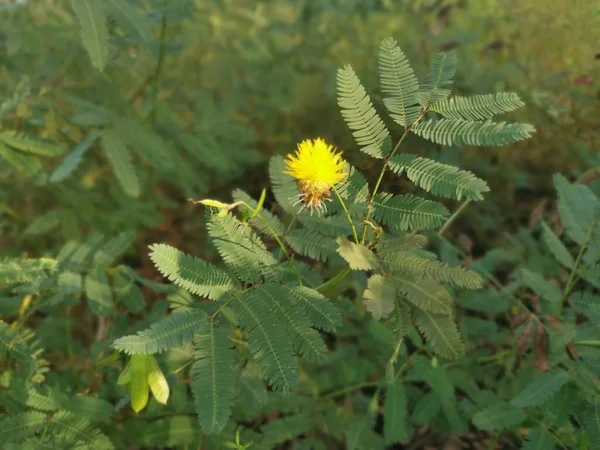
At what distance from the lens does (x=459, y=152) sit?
233 cm

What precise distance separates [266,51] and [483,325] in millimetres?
1585

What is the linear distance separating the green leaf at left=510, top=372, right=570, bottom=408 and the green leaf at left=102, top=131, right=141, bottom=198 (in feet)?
3.88

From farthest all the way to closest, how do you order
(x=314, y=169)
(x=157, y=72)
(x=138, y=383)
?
1. (x=157, y=72)
2. (x=138, y=383)
3. (x=314, y=169)

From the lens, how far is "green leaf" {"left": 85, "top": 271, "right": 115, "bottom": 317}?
152 centimetres

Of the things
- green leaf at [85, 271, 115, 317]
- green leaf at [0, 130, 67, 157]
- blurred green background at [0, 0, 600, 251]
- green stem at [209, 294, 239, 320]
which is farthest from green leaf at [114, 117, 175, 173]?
green stem at [209, 294, 239, 320]

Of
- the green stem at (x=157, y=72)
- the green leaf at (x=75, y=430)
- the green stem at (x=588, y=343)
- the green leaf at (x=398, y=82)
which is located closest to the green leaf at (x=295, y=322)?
the green leaf at (x=398, y=82)

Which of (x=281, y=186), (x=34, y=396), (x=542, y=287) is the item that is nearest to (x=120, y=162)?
(x=281, y=186)

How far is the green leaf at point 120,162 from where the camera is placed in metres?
1.84

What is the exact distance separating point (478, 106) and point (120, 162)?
1129 mm

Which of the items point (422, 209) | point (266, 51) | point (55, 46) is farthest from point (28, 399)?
point (266, 51)

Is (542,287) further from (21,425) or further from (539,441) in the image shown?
(21,425)

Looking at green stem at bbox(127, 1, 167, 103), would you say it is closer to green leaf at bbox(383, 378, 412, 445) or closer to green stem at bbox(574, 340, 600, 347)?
green leaf at bbox(383, 378, 412, 445)

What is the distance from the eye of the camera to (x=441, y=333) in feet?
4.21

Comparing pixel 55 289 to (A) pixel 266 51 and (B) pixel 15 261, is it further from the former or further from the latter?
(A) pixel 266 51
